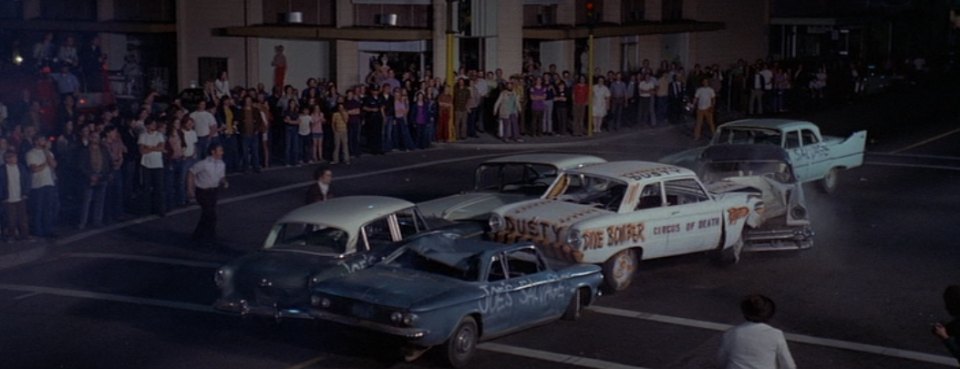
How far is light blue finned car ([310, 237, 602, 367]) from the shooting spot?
12430 millimetres

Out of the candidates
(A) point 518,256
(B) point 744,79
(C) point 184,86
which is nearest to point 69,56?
(C) point 184,86

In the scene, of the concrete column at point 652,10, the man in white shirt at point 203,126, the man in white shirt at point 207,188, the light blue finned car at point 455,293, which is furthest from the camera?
the concrete column at point 652,10

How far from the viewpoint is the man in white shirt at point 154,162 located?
857 inches

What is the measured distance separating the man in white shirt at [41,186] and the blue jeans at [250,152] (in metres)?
6.80

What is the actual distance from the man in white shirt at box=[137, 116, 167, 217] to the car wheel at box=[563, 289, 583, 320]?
9.50 meters

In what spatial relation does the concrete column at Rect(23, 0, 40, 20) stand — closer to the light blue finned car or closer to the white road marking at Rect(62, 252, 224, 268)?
the white road marking at Rect(62, 252, 224, 268)

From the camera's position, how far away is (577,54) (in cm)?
4325

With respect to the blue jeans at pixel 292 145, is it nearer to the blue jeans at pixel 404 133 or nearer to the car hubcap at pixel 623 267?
the blue jeans at pixel 404 133

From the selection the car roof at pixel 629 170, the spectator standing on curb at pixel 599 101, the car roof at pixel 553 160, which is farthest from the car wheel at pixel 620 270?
the spectator standing on curb at pixel 599 101

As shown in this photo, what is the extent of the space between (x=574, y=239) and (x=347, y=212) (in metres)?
2.63

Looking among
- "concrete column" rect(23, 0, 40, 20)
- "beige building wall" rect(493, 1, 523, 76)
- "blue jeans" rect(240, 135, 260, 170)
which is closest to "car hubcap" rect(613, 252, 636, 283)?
"blue jeans" rect(240, 135, 260, 170)

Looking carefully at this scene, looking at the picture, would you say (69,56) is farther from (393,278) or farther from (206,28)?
(393,278)

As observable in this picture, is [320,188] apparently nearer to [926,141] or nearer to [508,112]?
[508,112]

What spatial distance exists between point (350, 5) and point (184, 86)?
204 inches
